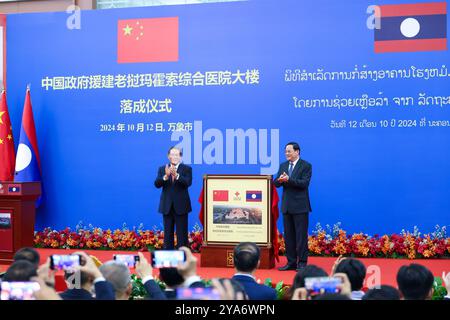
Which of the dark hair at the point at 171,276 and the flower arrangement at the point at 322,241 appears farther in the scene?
the flower arrangement at the point at 322,241

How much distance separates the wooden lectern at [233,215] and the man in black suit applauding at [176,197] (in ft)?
0.72

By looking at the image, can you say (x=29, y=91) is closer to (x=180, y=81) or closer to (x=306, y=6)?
(x=180, y=81)

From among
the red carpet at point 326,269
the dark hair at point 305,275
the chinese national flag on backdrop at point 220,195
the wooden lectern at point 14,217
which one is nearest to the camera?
the dark hair at point 305,275

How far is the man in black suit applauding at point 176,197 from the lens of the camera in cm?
653

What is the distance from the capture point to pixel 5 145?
27.8ft

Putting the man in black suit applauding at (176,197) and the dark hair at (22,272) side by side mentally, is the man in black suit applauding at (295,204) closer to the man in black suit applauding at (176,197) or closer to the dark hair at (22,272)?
the man in black suit applauding at (176,197)

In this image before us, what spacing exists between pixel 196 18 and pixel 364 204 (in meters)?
3.02

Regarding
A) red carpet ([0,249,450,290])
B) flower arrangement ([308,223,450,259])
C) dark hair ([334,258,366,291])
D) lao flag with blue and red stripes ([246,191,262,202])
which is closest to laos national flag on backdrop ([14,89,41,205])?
red carpet ([0,249,450,290])

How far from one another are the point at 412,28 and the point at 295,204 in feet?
8.73

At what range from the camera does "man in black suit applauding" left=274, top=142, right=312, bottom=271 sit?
6.19 meters

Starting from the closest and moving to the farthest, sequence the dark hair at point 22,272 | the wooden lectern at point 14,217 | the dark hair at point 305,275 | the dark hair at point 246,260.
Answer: the dark hair at point 22,272, the dark hair at point 305,275, the dark hair at point 246,260, the wooden lectern at point 14,217

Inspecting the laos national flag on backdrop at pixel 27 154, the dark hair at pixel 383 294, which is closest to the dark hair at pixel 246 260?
the dark hair at pixel 383 294

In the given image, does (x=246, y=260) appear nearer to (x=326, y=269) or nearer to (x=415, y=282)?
(x=415, y=282)

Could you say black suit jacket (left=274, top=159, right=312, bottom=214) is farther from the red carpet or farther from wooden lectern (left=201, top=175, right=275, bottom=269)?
the red carpet
